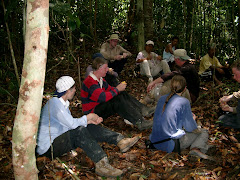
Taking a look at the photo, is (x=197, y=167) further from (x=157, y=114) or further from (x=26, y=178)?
(x=26, y=178)

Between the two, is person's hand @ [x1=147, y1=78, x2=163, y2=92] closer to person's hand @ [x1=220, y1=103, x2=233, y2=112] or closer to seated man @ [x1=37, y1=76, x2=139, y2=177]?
person's hand @ [x1=220, y1=103, x2=233, y2=112]

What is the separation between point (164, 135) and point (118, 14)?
11.4m

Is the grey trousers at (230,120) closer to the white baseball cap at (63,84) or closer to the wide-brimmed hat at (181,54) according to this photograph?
the wide-brimmed hat at (181,54)

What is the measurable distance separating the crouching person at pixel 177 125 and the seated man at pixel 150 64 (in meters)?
3.38

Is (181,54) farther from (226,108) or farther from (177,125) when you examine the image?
(177,125)

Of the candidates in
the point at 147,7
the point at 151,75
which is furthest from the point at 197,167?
the point at 147,7

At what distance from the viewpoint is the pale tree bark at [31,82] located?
1905mm

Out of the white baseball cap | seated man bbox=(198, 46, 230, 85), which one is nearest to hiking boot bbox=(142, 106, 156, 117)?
the white baseball cap

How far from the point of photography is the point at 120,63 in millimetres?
7277

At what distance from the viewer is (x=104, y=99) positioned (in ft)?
14.2

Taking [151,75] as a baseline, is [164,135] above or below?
below

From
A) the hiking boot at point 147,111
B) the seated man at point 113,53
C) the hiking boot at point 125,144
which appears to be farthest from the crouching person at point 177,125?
the seated man at point 113,53

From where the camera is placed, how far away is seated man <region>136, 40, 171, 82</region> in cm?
708

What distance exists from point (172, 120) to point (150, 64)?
394 centimetres
